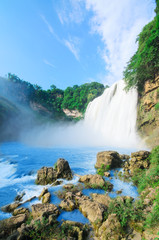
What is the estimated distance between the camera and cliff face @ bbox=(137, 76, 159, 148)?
40.6 feet

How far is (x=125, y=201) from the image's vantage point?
12.2 ft

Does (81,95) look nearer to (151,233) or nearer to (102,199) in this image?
(102,199)

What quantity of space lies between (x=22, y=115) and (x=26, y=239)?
90.0 ft

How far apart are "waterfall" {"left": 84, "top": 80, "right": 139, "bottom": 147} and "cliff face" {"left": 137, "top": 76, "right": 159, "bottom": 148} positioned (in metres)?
0.97

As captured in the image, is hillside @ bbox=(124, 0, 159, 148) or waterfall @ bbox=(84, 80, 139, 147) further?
waterfall @ bbox=(84, 80, 139, 147)

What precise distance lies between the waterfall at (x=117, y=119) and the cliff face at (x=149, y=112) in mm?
968

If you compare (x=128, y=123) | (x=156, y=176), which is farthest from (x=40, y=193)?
(x=128, y=123)

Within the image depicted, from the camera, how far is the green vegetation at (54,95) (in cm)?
3706

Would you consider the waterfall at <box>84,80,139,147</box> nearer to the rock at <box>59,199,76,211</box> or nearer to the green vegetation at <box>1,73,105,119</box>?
the rock at <box>59,199,76,211</box>

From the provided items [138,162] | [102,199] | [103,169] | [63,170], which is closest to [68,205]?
[102,199]

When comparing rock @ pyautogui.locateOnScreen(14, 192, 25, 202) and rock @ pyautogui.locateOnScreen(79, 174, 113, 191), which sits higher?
rock @ pyautogui.locateOnScreen(79, 174, 113, 191)

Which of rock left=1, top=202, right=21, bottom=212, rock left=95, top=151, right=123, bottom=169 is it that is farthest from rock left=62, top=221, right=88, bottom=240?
rock left=95, top=151, right=123, bottom=169

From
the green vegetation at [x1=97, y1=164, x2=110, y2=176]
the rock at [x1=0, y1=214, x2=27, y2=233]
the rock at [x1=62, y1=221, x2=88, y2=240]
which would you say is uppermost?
the green vegetation at [x1=97, y1=164, x2=110, y2=176]

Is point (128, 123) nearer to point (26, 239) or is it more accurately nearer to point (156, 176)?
point (156, 176)
